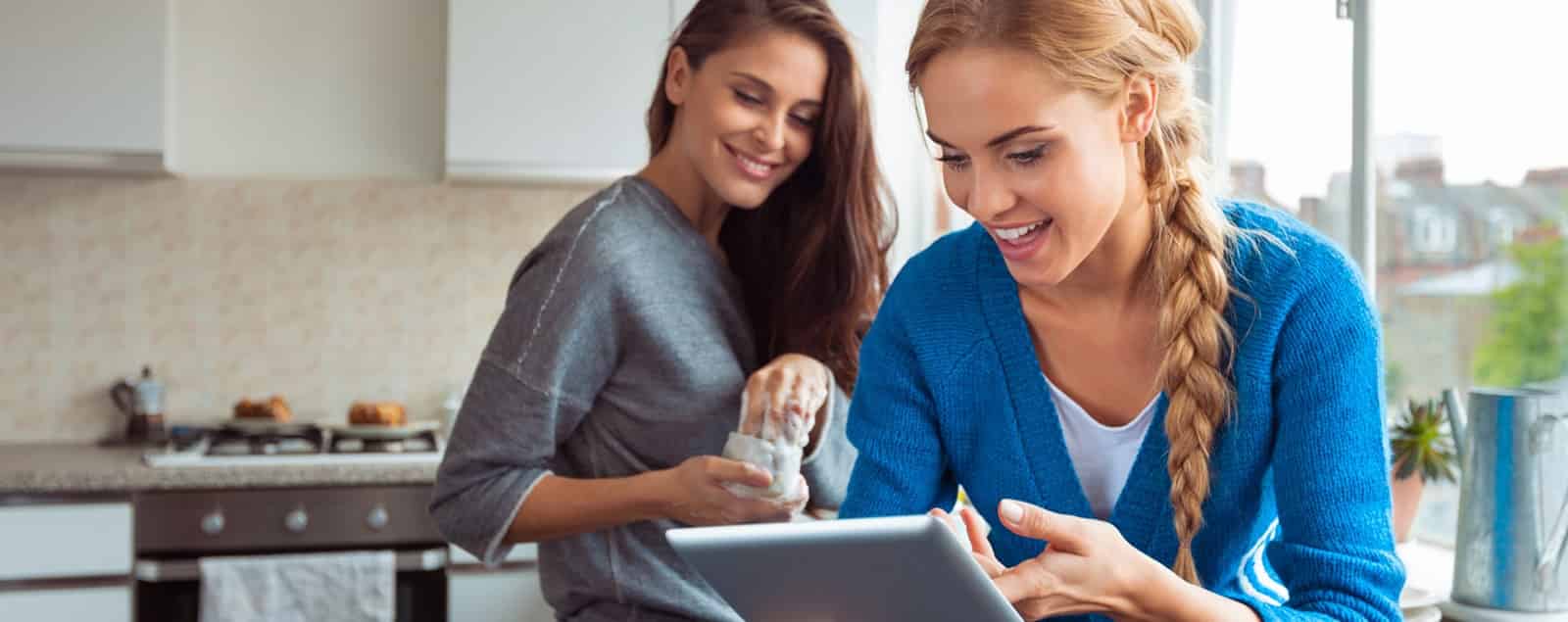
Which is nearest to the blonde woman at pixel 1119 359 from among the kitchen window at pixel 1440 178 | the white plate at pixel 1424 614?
the white plate at pixel 1424 614

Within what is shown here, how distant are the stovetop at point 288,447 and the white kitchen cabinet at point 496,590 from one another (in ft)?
0.87

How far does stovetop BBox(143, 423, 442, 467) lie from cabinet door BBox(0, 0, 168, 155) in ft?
2.34

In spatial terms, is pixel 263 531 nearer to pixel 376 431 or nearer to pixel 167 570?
pixel 167 570

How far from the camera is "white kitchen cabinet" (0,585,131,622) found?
9.64ft

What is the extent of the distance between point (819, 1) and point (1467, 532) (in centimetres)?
101

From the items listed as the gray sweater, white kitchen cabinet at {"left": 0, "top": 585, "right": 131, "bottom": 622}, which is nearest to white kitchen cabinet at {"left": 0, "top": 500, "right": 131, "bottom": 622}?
white kitchen cabinet at {"left": 0, "top": 585, "right": 131, "bottom": 622}

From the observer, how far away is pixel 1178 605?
110cm

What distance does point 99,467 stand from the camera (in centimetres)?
304

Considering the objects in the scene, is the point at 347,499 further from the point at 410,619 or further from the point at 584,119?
the point at 584,119

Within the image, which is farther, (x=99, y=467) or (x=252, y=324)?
(x=252, y=324)

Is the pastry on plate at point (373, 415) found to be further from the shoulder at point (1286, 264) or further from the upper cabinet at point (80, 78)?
the shoulder at point (1286, 264)

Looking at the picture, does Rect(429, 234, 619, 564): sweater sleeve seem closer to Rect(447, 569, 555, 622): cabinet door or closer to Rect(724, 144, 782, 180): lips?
Rect(724, 144, 782, 180): lips

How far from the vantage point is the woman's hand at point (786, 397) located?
1.50 metres

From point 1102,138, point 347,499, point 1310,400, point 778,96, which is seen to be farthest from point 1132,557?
point 347,499
